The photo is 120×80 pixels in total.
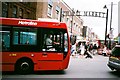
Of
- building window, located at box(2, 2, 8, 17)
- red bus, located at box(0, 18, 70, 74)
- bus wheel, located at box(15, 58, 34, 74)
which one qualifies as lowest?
bus wheel, located at box(15, 58, 34, 74)

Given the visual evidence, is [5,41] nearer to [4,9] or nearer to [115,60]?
[115,60]

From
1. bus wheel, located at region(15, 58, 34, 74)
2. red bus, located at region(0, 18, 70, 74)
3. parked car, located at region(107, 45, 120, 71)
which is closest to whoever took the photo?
red bus, located at region(0, 18, 70, 74)

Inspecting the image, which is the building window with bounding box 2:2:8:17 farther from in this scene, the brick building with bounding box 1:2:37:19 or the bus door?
the bus door

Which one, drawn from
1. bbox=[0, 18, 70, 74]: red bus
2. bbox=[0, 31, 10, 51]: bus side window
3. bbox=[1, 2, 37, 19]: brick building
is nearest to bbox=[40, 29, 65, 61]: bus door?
bbox=[0, 18, 70, 74]: red bus

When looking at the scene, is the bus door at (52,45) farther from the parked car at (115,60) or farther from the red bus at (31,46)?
the parked car at (115,60)

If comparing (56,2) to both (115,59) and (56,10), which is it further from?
(115,59)

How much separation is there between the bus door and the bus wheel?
664 millimetres

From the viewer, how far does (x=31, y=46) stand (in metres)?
14.0

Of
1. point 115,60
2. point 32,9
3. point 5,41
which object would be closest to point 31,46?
point 5,41

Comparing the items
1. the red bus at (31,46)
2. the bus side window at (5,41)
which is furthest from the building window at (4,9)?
the bus side window at (5,41)

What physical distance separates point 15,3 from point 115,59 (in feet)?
62.9

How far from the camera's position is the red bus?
1359 centimetres

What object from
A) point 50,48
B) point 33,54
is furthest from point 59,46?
point 33,54

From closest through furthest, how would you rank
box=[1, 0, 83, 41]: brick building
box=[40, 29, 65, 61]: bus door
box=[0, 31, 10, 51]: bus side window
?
box=[0, 31, 10, 51]: bus side window < box=[40, 29, 65, 61]: bus door < box=[1, 0, 83, 41]: brick building
